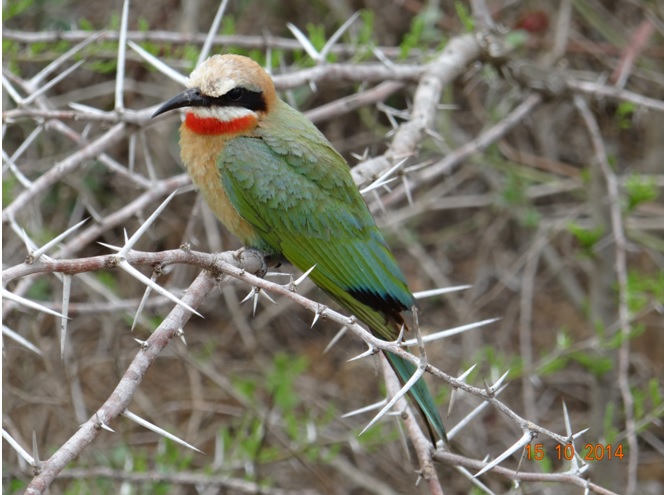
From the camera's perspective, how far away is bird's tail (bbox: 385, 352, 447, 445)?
6.00 feet

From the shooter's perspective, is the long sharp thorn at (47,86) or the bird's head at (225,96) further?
the bird's head at (225,96)

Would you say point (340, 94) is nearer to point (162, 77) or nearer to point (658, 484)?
point (162, 77)

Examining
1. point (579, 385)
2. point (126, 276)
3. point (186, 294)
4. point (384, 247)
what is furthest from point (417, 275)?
point (186, 294)

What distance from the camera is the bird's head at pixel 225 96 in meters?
2.18

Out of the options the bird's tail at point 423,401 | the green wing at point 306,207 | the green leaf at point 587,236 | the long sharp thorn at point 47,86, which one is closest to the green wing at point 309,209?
the green wing at point 306,207

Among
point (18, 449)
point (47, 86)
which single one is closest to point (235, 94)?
point (47, 86)

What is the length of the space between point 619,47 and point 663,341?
139 centimetres

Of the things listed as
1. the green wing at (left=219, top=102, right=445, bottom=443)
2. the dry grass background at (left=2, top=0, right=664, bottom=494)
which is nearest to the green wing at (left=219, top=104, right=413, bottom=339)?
the green wing at (left=219, top=102, right=445, bottom=443)

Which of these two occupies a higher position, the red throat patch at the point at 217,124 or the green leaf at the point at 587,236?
the red throat patch at the point at 217,124

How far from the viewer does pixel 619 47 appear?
3.67 meters

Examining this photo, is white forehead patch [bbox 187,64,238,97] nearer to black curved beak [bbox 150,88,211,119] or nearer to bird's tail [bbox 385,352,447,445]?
black curved beak [bbox 150,88,211,119]

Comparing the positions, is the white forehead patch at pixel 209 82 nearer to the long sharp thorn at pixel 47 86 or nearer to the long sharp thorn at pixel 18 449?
the long sharp thorn at pixel 47 86

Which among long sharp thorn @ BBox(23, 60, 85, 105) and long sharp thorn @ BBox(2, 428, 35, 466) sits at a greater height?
long sharp thorn @ BBox(23, 60, 85, 105)

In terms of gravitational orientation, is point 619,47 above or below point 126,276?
above
